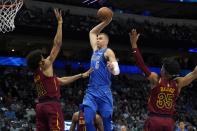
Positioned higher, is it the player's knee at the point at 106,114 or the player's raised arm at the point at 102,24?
the player's raised arm at the point at 102,24

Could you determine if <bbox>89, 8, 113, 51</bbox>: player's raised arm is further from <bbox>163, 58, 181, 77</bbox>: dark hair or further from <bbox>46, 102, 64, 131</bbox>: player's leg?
<bbox>163, 58, 181, 77</bbox>: dark hair

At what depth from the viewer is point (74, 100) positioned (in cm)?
2141

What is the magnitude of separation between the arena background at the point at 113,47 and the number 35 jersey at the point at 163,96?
10.7m

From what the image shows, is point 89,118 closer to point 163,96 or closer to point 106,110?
point 106,110

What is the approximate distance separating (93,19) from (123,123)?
817 centimetres

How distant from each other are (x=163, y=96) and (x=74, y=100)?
592 inches

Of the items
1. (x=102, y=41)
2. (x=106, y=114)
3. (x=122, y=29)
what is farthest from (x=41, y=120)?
(x=122, y=29)

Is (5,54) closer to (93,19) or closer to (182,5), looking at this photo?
(93,19)

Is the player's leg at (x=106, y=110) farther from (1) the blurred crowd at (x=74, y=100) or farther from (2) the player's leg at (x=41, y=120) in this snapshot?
(1) the blurred crowd at (x=74, y=100)

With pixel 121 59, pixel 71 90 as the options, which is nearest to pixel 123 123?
pixel 71 90

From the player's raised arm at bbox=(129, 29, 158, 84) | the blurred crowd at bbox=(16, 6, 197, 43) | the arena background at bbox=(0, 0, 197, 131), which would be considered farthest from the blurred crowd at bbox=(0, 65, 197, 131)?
the player's raised arm at bbox=(129, 29, 158, 84)

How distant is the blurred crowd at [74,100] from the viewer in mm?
17281

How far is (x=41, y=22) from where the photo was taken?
2205 cm

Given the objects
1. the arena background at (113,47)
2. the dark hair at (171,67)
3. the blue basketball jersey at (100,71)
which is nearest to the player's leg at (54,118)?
the blue basketball jersey at (100,71)
